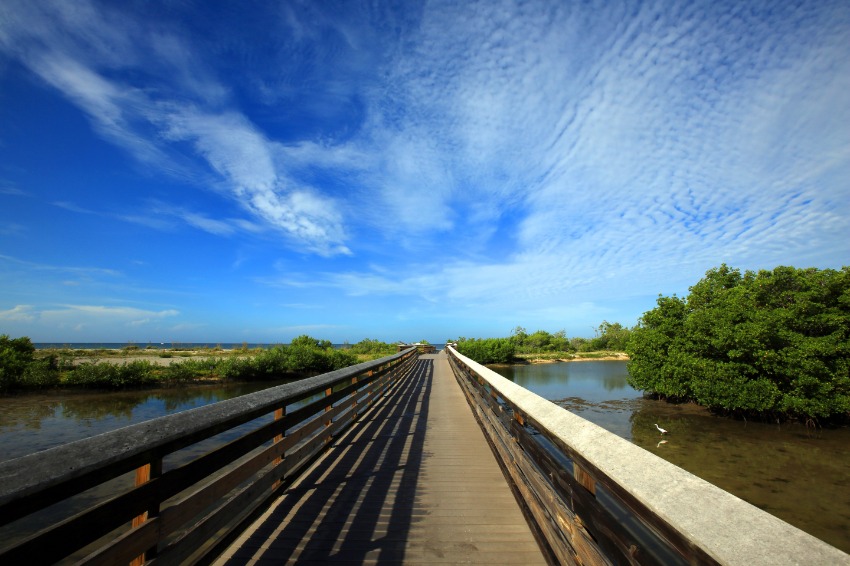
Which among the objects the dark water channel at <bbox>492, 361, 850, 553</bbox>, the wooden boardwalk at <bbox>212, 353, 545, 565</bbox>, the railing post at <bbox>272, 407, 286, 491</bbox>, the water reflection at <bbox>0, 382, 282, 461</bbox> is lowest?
the dark water channel at <bbox>492, 361, 850, 553</bbox>

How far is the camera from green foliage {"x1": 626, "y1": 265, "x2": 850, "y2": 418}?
45.1 ft

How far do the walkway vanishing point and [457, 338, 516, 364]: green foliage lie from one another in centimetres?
4383

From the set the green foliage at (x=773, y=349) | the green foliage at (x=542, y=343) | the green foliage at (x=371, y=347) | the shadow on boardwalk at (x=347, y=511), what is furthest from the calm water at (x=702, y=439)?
the green foliage at (x=542, y=343)

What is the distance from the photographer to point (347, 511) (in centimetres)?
350

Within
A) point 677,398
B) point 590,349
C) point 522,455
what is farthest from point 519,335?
point 522,455

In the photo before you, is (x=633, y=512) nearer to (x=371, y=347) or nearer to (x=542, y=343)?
(x=371, y=347)

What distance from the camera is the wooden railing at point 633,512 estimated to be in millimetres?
942

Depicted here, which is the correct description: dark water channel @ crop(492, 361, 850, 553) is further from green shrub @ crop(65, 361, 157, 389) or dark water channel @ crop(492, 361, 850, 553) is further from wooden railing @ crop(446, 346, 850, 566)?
green shrub @ crop(65, 361, 157, 389)

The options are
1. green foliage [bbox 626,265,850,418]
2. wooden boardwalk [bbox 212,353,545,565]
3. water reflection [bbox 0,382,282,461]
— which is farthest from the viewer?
green foliage [bbox 626,265,850,418]

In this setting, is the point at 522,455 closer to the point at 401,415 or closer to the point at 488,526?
the point at 488,526

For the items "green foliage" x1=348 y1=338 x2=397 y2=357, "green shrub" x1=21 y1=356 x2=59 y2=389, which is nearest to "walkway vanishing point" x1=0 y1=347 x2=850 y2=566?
"green shrub" x1=21 y1=356 x2=59 y2=389

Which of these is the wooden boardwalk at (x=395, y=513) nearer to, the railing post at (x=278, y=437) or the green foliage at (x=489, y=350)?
the railing post at (x=278, y=437)

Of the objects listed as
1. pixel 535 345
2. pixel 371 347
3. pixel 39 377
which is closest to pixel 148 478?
pixel 39 377

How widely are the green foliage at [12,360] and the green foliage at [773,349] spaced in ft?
105
